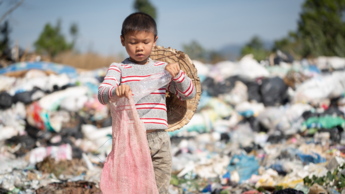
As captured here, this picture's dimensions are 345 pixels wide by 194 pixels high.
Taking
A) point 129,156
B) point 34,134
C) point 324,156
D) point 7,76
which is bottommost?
point 324,156

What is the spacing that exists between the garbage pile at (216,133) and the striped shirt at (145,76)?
923 millimetres

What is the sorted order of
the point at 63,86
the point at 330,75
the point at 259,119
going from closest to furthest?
the point at 259,119
the point at 63,86
the point at 330,75

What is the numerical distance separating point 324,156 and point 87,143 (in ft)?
9.76

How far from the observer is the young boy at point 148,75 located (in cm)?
166

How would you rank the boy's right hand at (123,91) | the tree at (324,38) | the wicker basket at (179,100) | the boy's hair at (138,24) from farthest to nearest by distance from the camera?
the tree at (324,38), the wicker basket at (179,100), the boy's hair at (138,24), the boy's right hand at (123,91)

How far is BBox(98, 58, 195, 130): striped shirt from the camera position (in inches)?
67.6

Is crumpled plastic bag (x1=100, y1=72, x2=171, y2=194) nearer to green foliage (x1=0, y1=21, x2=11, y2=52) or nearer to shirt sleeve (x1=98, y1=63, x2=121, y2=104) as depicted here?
shirt sleeve (x1=98, y1=63, x2=121, y2=104)

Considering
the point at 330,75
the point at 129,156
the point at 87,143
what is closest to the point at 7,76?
the point at 87,143

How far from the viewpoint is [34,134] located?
14.3ft

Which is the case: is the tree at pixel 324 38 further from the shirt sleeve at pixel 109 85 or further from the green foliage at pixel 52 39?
the green foliage at pixel 52 39

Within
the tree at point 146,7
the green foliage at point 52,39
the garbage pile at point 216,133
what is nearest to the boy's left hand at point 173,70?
the garbage pile at point 216,133

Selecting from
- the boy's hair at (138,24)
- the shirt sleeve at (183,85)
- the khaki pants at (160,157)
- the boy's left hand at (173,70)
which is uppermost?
the boy's hair at (138,24)

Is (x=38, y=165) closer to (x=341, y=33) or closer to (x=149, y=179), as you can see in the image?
(x=149, y=179)

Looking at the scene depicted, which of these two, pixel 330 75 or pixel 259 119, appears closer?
pixel 259 119
